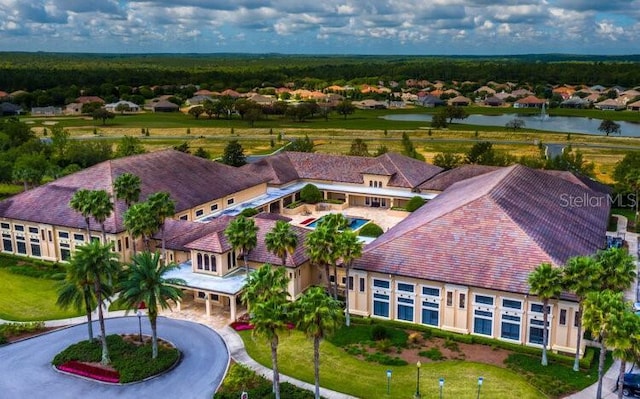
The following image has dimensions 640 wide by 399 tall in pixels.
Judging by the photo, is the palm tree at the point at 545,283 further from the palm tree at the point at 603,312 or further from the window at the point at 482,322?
the window at the point at 482,322

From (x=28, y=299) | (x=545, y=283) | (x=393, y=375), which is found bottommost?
(x=393, y=375)

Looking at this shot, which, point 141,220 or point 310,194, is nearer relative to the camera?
point 141,220

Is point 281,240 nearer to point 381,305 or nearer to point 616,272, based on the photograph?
point 381,305

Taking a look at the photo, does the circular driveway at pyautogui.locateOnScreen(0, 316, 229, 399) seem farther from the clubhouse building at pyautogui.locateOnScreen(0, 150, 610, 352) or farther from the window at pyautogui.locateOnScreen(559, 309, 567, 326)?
the window at pyautogui.locateOnScreen(559, 309, 567, 326)

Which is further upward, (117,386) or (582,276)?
(582,276)

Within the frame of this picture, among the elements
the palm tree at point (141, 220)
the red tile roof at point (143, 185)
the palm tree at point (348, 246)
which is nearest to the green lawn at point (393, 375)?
the palm tree at point (348, 246)

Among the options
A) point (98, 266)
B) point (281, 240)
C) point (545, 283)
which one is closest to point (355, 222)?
point (281, 240)
